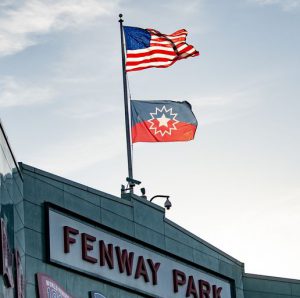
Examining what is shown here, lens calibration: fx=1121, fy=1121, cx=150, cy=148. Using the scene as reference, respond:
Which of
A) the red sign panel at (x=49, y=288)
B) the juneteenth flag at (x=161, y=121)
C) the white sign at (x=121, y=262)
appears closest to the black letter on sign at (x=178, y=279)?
the white sign at (x=121, y=262)

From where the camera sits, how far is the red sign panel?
111 ft

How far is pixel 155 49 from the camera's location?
145ft

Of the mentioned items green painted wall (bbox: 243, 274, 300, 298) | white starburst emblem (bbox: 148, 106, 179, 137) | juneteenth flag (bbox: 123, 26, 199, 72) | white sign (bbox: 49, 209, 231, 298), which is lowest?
white sign (bbox: 49, 209, 231, 298)

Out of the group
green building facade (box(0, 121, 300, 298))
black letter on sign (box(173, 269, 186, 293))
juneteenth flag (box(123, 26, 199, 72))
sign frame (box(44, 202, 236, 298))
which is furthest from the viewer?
juneteenth flag (box(123, 26, 199, 72))

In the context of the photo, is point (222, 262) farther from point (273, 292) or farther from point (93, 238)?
point (93, 238)

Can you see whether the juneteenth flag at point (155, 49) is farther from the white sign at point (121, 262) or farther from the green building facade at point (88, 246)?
the white sign at point (121, 262)

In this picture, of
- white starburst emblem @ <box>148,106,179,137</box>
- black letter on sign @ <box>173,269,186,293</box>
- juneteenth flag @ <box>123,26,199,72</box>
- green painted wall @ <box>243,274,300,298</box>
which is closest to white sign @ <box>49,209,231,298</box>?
black letter on sign @ <box>173,269,186,293</box>

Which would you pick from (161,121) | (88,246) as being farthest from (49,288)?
(161,121)

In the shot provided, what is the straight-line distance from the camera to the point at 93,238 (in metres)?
37.0

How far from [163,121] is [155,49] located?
121 inches

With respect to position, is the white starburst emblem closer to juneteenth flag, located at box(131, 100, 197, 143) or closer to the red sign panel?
juneteenth flag, located at box(131, 100, 197, 143)

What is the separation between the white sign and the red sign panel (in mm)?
714

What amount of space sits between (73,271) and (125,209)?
4.44m

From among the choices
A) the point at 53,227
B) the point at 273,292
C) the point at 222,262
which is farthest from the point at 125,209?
the point at 273,292
